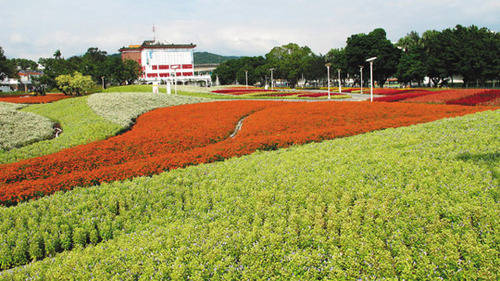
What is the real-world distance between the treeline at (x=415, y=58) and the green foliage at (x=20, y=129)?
5624cm

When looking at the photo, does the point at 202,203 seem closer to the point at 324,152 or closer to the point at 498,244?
the point at 324,152

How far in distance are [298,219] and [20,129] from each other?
17696 mm

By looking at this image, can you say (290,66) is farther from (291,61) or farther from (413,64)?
(413,64)

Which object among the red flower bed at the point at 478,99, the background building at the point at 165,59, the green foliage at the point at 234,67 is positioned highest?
the background building at the point at 165,59

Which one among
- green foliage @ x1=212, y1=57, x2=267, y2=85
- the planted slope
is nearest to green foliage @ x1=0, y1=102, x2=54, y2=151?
the planted slope

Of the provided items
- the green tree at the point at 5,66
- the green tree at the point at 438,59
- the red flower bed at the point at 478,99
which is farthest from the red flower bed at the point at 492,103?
the green tree at the point at 5,66

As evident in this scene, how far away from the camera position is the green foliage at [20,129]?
14.6 m

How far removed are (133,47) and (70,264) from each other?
163832 millimetres

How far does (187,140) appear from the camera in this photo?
1334 cm

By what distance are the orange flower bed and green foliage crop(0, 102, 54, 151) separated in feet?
15.7

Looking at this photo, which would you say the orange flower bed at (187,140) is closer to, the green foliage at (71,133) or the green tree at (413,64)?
the green foliage at (71,133)

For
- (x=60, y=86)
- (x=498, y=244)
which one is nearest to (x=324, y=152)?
(x=498, y=244)

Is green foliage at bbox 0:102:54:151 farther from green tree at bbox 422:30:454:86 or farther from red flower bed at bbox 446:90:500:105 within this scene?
green tree at bbox 422:30:454:86

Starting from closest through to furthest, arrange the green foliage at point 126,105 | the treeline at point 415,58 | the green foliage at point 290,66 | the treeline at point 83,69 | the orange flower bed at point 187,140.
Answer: the orange flower bed at point 187,140
the green foliage at point 126,105
the treeline at point 415,58
the treeline at point 83,69
the green foliage at point 290,66
